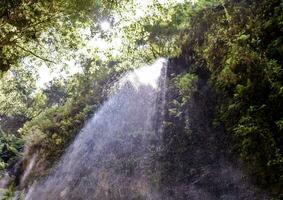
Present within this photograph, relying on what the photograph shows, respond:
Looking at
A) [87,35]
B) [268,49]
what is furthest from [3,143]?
[268,49]

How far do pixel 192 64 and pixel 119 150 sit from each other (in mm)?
3715

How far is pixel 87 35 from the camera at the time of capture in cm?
1175

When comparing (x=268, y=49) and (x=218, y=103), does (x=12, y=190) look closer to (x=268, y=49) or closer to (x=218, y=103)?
(x=218, y=103)

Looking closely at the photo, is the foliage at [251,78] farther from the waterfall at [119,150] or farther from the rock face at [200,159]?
the waterfall at [119,150]

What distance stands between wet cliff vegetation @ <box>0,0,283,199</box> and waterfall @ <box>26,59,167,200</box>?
0.51m

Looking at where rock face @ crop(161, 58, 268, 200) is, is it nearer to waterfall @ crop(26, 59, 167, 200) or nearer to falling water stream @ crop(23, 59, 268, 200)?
falling water stream @ crop(23, 59, 268, 200)

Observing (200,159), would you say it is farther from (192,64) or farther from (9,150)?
(9,150)

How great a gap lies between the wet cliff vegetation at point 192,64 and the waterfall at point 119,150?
1.67 ft

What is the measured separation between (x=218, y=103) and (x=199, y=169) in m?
1.91

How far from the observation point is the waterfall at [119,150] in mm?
9688

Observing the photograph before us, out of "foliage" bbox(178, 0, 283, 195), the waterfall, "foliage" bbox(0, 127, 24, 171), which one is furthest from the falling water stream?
"foliage" bbox(0, 127, 24, 171)

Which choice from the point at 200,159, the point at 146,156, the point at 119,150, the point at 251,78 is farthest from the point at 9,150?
the point at 251,78

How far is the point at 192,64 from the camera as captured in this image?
Result: 1178 centimetres

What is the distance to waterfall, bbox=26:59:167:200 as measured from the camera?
381 inches
